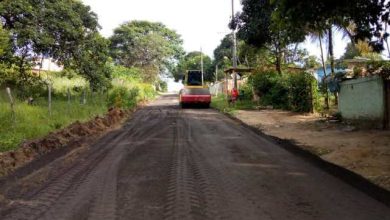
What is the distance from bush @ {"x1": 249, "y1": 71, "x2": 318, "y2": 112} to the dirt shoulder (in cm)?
173

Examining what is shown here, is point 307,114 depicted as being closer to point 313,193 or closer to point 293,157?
point 293,157

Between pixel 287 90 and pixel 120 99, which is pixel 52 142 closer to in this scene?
pixel 287 90

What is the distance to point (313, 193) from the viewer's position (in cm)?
797

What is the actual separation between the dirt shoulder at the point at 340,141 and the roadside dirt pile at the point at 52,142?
642 centimetres

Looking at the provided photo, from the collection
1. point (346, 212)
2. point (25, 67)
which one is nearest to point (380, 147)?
point (346, 212)

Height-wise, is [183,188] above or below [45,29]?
below

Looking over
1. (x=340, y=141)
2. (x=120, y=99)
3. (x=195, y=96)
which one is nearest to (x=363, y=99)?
(x=340, y=141)

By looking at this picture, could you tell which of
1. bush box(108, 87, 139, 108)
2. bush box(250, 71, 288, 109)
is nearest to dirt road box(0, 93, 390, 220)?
bush box(250, 71, 288, 109)

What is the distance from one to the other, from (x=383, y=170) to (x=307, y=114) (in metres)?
14.5

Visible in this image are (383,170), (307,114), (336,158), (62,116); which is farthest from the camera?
(307,114)

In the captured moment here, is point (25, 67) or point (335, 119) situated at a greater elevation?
point (25, 67)

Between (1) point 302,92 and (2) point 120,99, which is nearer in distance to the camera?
(1) point 302,92

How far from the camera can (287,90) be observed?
89.6 ft

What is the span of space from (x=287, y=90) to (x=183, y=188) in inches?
782
